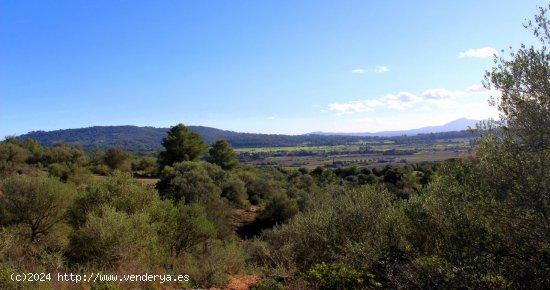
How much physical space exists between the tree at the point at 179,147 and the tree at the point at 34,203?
26.9m

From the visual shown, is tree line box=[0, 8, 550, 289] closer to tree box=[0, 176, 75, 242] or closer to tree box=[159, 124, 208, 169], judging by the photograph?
tree box=[0, 176, 75, 242]

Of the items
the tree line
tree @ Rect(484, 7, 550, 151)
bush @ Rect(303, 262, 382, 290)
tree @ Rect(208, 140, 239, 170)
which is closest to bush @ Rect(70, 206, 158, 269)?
the tree line

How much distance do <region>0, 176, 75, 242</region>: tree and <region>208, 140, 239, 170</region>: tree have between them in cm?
3022

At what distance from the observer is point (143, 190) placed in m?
16.0

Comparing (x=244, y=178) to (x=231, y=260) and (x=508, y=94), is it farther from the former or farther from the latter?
(x=508, y=94)

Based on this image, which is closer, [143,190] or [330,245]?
[330,245]

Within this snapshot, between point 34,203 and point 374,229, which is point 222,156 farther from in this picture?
point 374,229

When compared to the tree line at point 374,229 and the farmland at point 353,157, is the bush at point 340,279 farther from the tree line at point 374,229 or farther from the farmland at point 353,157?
the farmland at point 353,157

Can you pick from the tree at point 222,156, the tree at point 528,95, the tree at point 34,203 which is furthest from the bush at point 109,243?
the tree at point 222,156

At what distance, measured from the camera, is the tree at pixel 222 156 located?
46750mm

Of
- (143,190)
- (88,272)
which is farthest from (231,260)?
(143,190)

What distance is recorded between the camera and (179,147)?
44.2 m

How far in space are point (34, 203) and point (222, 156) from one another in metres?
31.3

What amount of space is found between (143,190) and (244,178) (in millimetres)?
23365
